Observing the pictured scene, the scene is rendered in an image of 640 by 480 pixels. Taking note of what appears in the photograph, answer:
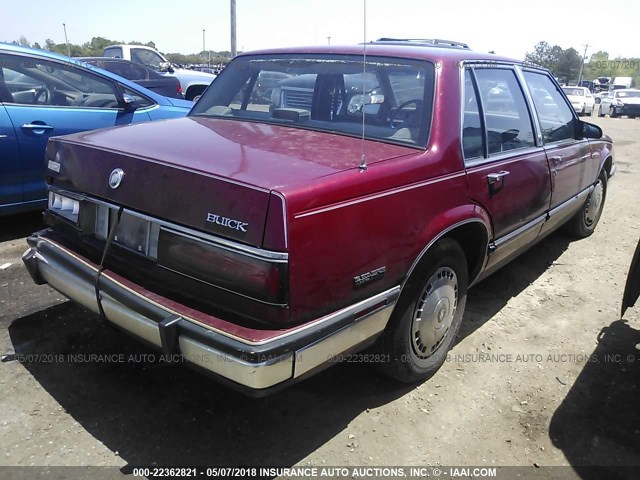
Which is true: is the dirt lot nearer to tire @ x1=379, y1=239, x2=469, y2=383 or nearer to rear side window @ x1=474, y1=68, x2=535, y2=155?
tire @ x1=379, y1=239, x2=469, y2=383

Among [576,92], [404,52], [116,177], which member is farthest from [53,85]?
[576,92]

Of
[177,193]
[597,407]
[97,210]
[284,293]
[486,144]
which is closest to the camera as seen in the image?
[284,293]

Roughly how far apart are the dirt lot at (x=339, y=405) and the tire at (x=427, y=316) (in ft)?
0.57

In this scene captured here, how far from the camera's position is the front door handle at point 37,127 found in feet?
14.4

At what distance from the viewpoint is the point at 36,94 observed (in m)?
4.65

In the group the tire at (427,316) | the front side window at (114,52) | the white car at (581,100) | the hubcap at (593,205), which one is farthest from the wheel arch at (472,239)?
the white car at (581,100)

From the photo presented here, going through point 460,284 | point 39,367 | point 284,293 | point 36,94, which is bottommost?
point 39,367

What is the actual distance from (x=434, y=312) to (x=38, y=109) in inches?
151

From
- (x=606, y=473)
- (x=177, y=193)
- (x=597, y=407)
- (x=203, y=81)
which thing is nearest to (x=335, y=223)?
(x=177, y=193)

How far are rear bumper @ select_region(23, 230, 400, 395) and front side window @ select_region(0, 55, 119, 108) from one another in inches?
109

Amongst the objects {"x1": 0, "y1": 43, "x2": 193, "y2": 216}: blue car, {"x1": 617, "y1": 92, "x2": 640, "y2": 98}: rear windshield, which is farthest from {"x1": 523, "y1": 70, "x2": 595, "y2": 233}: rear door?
{"x1": 617, "y1": 92, "x2": 640, "y2": 98}: rear windshield

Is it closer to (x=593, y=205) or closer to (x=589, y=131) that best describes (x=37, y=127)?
(x=589, y=131)

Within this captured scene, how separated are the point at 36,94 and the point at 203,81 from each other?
7.04 metres

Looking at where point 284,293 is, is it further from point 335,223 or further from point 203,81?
point 203,81
